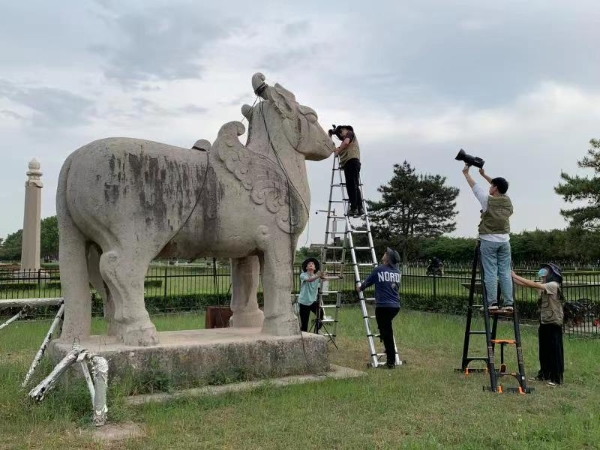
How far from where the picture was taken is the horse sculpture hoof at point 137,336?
609 centimetres

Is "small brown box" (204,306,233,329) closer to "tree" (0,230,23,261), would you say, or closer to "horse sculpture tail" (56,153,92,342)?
"horse sculpture tail" (56,153,92,342)

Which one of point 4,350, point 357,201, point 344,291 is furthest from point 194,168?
point 344,291

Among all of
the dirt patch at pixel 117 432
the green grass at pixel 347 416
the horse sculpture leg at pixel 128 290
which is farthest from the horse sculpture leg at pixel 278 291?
the dirt patch at pixel 117 432

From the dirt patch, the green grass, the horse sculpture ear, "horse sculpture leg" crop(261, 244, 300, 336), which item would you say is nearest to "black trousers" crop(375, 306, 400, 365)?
the green grass

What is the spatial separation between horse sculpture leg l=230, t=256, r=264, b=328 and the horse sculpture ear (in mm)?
2064

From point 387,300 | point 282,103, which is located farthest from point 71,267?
point 387,300

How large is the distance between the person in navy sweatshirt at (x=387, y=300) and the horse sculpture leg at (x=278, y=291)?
1.42 meters

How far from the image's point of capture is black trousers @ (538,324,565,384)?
697 cm

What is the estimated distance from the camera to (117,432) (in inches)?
180

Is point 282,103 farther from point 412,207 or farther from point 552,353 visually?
point 412,207

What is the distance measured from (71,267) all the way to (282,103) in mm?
3377

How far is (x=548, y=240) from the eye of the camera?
3322 centimetres

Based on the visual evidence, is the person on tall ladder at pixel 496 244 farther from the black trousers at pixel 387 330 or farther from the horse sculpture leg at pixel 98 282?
the horse sculpture leg at pixel 98 282

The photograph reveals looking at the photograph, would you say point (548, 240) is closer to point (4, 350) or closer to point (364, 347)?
point (364, 347)
